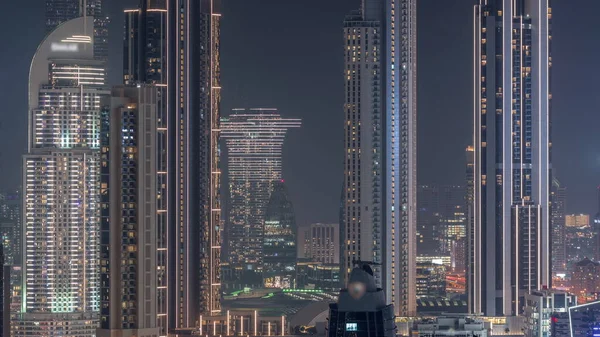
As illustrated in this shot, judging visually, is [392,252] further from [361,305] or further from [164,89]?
[361,305]

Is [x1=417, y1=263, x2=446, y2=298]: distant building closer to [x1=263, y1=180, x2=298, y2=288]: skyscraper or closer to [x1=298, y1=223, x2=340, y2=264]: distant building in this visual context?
[x1=298, y1=223, x2=340, y2=264]: distant building

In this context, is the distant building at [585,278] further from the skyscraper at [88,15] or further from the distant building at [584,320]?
the skyscraper at [88,15]

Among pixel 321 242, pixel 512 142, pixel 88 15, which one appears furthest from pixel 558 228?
pixel 88 15

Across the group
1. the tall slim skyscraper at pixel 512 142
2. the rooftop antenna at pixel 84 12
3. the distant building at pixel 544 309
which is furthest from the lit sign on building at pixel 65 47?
the distant building at pixel 544 309

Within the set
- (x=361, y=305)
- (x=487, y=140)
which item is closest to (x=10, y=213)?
(x=487, y=140)

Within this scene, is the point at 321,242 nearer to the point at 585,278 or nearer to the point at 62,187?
the point at 585,278

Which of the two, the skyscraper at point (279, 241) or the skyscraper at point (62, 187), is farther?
the skyscraper at point (279, 241)

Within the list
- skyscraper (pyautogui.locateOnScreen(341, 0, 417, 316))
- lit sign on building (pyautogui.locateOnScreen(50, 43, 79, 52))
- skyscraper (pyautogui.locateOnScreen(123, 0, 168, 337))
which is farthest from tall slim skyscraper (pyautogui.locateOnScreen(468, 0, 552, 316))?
lit sign on building (pyautogui.locateOnScreen(50, 43, 79, 52))
